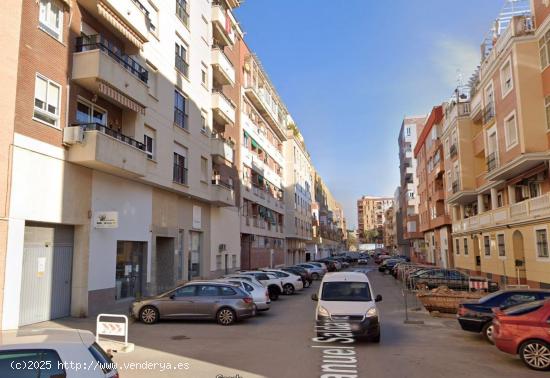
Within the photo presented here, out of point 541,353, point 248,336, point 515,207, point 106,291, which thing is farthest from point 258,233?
point 541,353

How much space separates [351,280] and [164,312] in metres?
6.64

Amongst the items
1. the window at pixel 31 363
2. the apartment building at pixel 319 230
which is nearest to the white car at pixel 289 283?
the window at pixel 31 363

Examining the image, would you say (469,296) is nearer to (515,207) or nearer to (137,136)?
(515,207)

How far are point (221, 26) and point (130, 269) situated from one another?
19.2 m

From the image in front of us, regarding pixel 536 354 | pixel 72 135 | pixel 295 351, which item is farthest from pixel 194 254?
pixel 536 354

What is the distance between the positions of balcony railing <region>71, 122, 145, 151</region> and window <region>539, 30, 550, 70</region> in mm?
20271

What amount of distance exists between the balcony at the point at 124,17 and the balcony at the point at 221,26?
11.4 m

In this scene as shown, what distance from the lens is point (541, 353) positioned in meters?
9.52

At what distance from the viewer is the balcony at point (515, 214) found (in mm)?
22634

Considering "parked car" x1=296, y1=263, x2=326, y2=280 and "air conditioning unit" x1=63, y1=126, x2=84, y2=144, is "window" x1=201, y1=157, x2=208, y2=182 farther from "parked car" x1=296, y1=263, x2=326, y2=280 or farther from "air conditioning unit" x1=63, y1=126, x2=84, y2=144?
"parked car" x1=296, y1=263, x2=326, y2=280

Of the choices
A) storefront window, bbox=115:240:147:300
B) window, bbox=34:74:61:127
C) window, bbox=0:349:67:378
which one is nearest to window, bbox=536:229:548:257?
storefront window, bbox=115:240:147:300

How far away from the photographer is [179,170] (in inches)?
1000

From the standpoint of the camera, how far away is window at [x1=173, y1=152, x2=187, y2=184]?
25.0 meters

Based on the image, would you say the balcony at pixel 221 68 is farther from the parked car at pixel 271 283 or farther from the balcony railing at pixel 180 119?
the parked car at pixel 271 283
